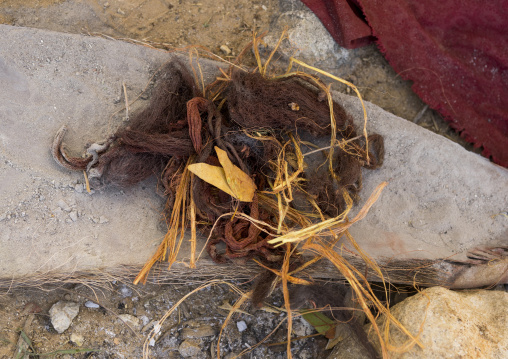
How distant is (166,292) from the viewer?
2016 millimetres

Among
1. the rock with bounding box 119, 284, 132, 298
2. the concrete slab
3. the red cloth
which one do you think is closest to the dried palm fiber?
the concrete slab

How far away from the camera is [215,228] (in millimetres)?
1774

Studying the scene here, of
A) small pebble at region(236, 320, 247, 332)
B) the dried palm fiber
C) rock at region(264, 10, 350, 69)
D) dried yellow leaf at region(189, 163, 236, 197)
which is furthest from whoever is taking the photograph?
rock at region(264, 10, 350, 69)

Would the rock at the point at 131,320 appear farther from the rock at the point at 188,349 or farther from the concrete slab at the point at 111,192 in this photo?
the concrete slab at the point at 111,192

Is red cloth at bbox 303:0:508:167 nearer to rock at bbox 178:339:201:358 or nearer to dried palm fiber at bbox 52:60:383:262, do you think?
dried palm fiber at bbox 52:60:383:262

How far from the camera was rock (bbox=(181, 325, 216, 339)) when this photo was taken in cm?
200

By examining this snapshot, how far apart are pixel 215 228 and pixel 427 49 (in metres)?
1.47

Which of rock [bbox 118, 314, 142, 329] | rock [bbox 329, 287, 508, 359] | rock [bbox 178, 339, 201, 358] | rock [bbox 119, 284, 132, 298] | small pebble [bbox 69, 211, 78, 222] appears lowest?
rock [bbox 178, 339, 201, 358]

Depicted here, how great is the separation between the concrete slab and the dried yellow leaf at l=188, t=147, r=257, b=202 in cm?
40

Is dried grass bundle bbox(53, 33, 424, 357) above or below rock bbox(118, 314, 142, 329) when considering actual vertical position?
above

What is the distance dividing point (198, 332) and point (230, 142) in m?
0.97

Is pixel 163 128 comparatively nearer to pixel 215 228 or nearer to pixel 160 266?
pixel 215 228

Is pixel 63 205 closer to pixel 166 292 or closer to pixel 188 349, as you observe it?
pixel 166 292

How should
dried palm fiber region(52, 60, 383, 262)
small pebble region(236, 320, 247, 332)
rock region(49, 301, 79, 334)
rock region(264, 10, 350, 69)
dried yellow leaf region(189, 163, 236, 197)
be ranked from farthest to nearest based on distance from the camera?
1. rock region(264, 10, 350, 69)
2. small pebble region(236, 320, 247, 332)
3. rock region(49, 301, 79, 334)
4. dried palm fiber region(52, 60, 383, 262)
5. dried yellow leaf region(189, 163, 236, 197)
